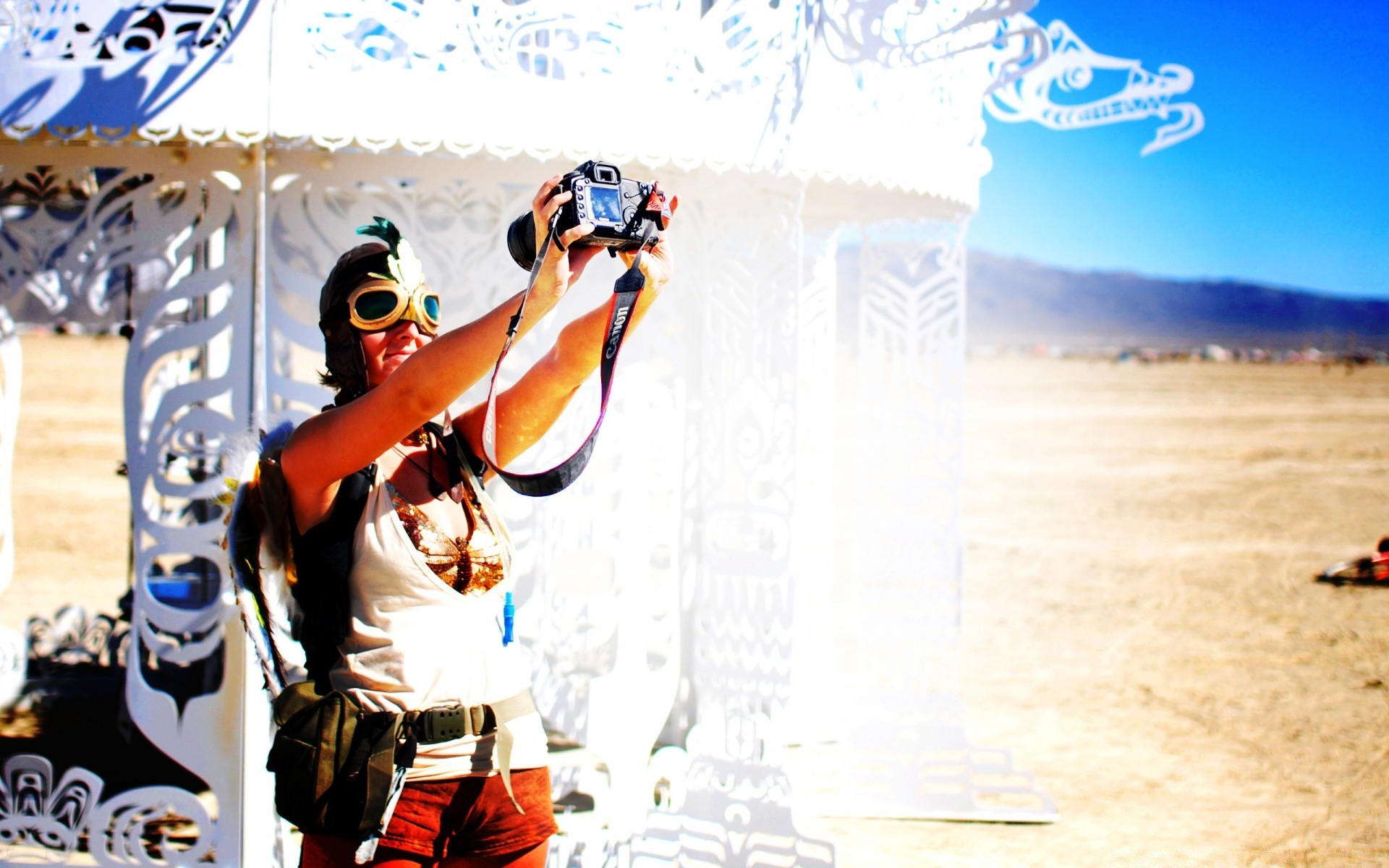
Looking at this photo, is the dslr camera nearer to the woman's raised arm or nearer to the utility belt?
the woman's raised arm

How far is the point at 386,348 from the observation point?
2.23m

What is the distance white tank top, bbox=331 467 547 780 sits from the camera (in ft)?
6.97

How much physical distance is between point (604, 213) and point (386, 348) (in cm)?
61

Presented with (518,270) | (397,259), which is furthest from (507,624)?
(518,270)

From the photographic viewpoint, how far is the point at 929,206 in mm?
5488

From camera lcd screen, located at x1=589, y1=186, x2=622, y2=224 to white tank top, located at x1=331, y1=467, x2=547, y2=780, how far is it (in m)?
0.68

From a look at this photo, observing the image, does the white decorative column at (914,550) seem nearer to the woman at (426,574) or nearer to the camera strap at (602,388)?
the woman at (426,574)

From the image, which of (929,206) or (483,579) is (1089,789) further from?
(483,579)

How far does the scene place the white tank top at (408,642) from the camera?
212 centimetres

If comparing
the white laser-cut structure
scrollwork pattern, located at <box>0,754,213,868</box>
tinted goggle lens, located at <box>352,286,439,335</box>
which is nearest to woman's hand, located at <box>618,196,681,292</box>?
tinted goggle lens, located at <box>352,286,439,335</box>

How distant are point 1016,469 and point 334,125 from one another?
60.0 ft

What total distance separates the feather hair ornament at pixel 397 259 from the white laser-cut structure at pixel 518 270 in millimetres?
1432

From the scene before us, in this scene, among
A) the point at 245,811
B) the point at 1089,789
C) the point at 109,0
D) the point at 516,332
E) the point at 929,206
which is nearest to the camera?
the point at 516,332

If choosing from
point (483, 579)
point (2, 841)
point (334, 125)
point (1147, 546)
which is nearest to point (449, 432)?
point (483, 579)
